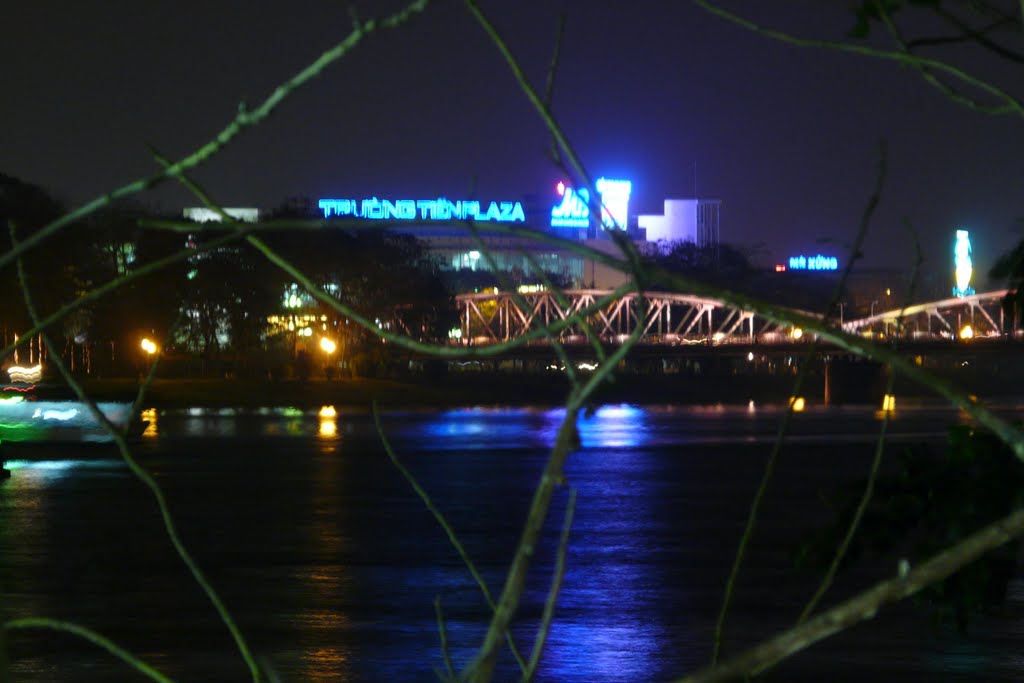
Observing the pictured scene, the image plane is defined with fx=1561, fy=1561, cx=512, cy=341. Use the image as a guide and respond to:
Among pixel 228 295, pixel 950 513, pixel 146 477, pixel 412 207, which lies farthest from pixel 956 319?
pixel 146 477

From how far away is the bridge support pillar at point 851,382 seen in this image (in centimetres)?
9300

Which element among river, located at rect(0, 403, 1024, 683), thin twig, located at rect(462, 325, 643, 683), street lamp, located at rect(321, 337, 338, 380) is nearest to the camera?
thin twig, located at rect(462, 325, 643, 683)

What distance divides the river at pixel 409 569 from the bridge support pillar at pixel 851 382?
190 feet

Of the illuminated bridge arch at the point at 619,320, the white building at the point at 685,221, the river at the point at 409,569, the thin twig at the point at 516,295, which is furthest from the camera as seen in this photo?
the white building at the point at 685,221

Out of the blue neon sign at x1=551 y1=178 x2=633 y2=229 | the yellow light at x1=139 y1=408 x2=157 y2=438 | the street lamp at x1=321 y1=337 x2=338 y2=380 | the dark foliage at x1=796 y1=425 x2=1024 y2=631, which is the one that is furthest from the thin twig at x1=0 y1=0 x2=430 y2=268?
the street lamp at x1=321 y1=337 x2=338 y2=380

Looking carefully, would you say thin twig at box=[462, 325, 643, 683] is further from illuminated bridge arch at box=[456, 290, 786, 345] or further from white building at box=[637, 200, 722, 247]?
white building at box=[637, 200, 722, 247]

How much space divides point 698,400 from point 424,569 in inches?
2975

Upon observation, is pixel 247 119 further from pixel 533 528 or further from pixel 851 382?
pixel 851 382

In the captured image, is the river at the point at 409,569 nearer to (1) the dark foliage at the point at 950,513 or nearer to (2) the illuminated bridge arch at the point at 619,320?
(1) the dark foliage at the point at 950,513

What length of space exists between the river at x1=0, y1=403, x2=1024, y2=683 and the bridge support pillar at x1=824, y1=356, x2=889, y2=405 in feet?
190

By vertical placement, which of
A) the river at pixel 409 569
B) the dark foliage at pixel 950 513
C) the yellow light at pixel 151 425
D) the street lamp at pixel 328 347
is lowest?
the river at pixel 409 569

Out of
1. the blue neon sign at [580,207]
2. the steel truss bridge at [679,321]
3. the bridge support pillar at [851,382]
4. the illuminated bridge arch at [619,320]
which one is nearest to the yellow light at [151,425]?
the blue neon sign at [580,207]

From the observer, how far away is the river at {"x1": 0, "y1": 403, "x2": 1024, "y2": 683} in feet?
37.2

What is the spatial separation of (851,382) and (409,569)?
82040 millimetres
